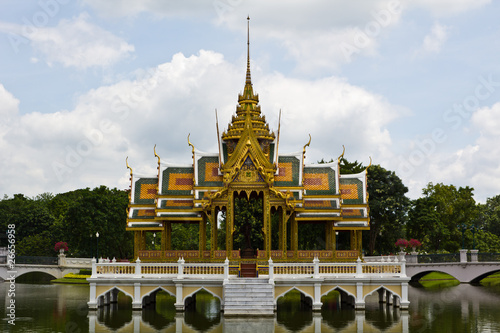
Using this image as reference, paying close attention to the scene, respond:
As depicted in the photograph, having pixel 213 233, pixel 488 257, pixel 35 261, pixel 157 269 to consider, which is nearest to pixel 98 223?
pixel 35 261

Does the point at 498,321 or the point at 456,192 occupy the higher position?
the point at 456,192

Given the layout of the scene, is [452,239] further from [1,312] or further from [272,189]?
[1,312]

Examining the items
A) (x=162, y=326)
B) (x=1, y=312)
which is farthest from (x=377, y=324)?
(x=1, y=312)

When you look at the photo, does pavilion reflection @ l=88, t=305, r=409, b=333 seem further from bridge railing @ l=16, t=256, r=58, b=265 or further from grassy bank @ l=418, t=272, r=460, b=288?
bridge railing @ l=16, t=256, r=58, b=265

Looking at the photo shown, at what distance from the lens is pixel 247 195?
28.0 metres

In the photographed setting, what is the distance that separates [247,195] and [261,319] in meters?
6.88

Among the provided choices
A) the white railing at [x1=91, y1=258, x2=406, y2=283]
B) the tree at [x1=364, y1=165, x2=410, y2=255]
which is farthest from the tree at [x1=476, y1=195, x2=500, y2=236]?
the white railing at [x1=91, y1=258, x2=406, y2=283]

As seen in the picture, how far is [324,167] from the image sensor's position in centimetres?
3061

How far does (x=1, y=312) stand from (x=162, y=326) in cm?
901

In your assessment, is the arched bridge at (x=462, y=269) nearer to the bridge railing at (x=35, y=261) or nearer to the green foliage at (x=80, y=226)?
the green foliage at (x=80, y=226)

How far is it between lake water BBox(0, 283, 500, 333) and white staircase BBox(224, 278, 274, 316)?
528mm

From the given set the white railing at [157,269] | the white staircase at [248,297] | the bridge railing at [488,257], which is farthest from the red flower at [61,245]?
the bridge railing at [488,257]

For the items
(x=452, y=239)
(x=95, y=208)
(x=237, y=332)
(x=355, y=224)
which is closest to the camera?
(x=237, y=332)

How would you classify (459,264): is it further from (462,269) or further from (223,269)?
(223,269)
